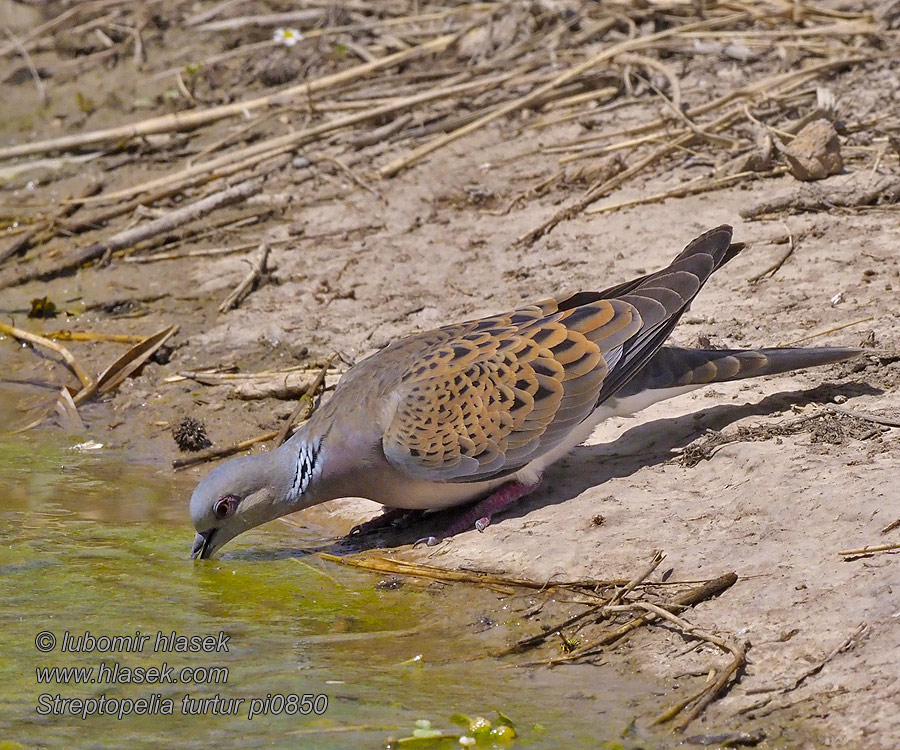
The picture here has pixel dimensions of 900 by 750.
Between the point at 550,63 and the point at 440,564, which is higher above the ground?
the point at 550,63

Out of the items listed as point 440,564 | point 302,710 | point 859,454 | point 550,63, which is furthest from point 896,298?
point 550,63

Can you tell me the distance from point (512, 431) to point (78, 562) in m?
1.59

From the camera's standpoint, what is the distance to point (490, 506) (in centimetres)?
487

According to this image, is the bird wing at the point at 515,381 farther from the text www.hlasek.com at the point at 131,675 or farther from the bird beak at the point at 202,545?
the text www.hlasek.com at the point at 131,675

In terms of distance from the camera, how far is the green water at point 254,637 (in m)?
3.31

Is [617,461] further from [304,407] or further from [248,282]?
[248,282]

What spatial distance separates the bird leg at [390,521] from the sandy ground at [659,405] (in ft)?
1.00

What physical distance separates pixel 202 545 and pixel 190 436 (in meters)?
1.22

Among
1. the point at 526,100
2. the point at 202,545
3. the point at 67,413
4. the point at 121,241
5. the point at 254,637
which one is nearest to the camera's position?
the point at 254,637

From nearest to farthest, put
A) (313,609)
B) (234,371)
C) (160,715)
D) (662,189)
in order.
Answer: (160,715)
(313,609)
(234,371)
(662,189)

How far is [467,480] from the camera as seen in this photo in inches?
183

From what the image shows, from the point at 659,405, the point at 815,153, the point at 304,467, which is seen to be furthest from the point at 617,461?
the point at 815,153

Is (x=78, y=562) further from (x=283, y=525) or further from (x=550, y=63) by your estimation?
(x=550, y=63)

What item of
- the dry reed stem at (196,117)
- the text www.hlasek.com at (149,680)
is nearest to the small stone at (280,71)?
the dry reed stem at (196,117)
